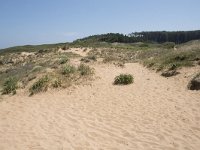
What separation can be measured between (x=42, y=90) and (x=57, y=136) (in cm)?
633

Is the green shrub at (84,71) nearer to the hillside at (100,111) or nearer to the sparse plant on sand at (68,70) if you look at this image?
the hillside at (100,111)

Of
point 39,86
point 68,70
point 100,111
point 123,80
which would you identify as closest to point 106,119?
point 100,111

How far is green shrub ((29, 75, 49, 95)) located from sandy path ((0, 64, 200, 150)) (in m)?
0.70

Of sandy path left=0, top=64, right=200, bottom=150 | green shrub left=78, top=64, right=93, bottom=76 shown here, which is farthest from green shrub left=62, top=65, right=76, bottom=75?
sandy path left=0, top=64, right=200, bottom=150

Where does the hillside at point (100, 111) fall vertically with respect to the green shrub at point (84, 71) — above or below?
below

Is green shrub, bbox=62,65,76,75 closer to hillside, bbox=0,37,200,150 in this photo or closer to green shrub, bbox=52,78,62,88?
hillside, bbox=0,37,200,150

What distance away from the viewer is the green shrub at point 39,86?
13.9 meters

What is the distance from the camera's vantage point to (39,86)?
557 inches

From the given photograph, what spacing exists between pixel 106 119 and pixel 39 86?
6.02 meters

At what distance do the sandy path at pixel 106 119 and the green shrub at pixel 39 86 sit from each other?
696 millimetres

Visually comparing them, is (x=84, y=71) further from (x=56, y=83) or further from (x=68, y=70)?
(x=56, y=83)

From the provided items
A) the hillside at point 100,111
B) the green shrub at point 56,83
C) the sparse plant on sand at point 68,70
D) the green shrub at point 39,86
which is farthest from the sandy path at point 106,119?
the sparse plant on sand at point 68,70

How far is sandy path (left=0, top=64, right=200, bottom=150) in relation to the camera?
725cm

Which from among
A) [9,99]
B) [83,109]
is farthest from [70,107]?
[9,99]
